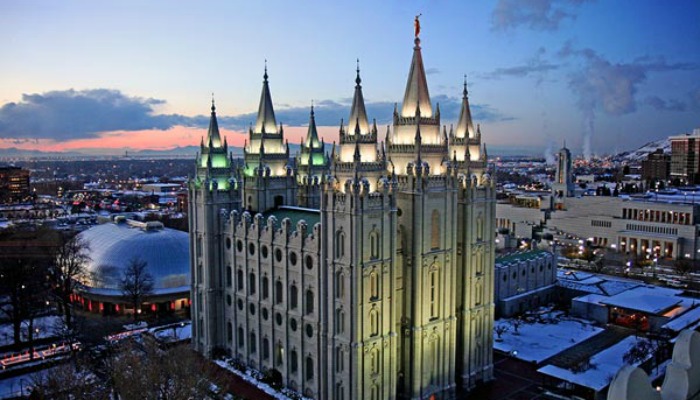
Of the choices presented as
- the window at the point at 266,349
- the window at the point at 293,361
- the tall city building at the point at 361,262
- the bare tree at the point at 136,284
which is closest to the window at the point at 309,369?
the tall city building at the point at 361,262

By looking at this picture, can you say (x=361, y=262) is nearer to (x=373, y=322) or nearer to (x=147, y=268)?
(x=373, y=322)

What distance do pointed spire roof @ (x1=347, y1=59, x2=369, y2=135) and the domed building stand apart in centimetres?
4238

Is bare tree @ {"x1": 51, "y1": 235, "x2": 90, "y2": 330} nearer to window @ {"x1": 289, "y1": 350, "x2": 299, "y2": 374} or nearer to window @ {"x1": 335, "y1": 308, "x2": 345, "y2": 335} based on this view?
window @ {"x1": 289, "y1": 350, "x2": 299, "y2": 374}

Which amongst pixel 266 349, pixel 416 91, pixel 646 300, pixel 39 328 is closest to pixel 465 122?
pixel 416 91

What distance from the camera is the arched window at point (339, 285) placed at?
44.4 m

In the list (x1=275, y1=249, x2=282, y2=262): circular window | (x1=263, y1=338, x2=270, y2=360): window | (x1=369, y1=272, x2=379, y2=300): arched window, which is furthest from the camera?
(x1=263, y1=338, x2=270, y2=360): window

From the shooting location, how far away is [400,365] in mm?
48594

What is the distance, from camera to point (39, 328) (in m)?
68.4

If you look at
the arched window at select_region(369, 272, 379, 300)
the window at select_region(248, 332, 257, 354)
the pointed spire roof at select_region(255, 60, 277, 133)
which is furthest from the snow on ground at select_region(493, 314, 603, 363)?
the pointed spire roof at select_region(255, 60, 277, 133)

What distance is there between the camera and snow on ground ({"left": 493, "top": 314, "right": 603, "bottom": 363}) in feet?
198

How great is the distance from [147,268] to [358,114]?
46.3 metres

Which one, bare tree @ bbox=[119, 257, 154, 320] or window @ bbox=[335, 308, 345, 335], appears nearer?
window @ bbox=[335, 308, 345, 335]

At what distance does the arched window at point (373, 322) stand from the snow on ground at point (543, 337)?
22.6 m

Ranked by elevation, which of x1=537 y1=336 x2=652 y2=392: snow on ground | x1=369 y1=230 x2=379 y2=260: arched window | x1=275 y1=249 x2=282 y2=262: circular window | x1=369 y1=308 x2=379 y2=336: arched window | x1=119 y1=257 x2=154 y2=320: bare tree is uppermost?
x1=369 y1=230 x2=379 y2=260: arched window
